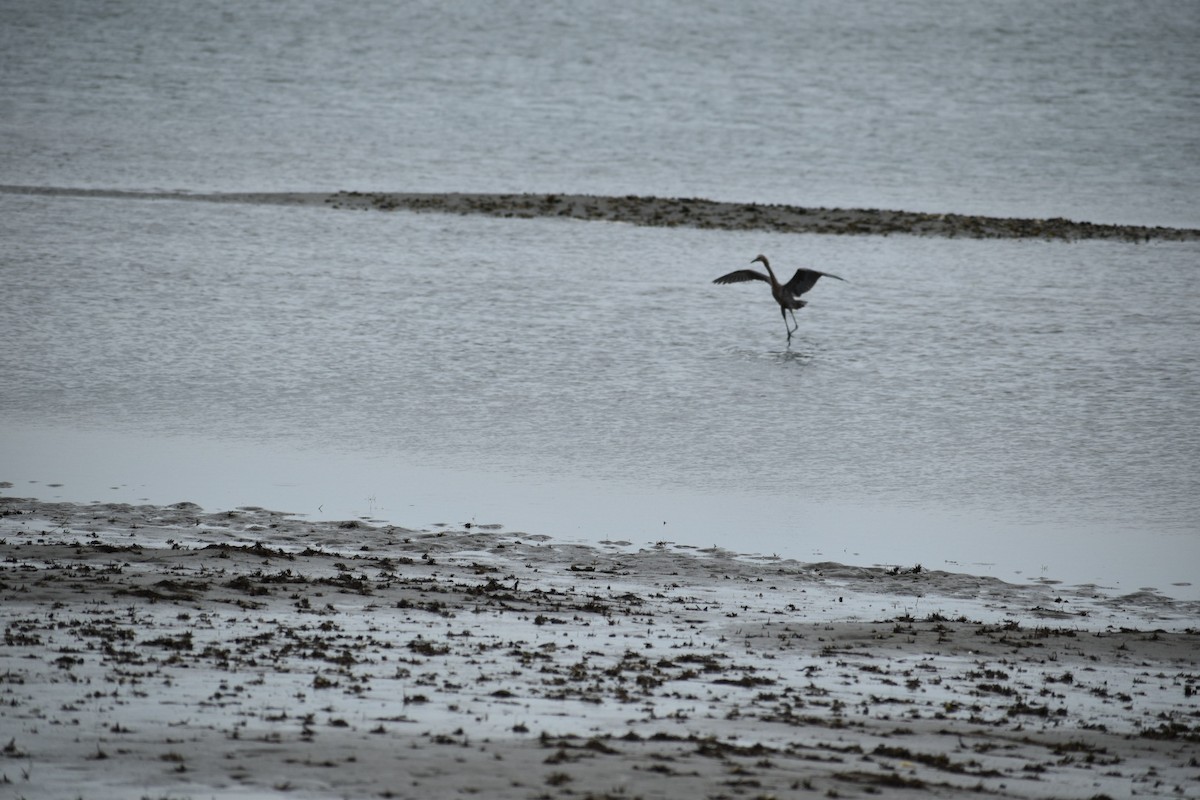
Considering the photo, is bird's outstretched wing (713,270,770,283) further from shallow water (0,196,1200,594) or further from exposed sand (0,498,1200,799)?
exposed sand (0,498,1200,799)

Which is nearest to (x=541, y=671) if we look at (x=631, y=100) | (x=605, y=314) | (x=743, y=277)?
(x=743, y=277)

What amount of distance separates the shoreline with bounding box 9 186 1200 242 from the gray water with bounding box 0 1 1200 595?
91cm

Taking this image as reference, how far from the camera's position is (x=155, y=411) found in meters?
14.1

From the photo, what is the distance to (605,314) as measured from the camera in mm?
19672

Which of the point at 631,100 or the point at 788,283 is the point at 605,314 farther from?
the point at 631,100

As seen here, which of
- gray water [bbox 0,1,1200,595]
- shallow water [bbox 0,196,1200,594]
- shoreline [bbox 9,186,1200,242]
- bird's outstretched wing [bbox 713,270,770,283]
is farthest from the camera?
shoreline [bbox 9,186,1200,242]

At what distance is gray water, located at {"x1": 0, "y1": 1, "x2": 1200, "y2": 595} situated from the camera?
39.1ft

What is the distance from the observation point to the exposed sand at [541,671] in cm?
602

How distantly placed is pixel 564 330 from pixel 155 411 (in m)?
6.01

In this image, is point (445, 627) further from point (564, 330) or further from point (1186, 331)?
point (1186, 331)

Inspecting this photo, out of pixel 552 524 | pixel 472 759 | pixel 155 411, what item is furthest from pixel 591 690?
pixel 155 411

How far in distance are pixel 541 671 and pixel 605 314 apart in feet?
41.1

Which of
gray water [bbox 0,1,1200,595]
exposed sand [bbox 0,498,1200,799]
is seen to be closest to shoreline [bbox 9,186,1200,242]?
gray water [bbox 0,1,1200,595]

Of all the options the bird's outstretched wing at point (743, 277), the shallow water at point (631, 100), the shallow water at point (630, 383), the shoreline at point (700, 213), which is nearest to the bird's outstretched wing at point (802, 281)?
the bird's outstretched wing at point (743, 277)
